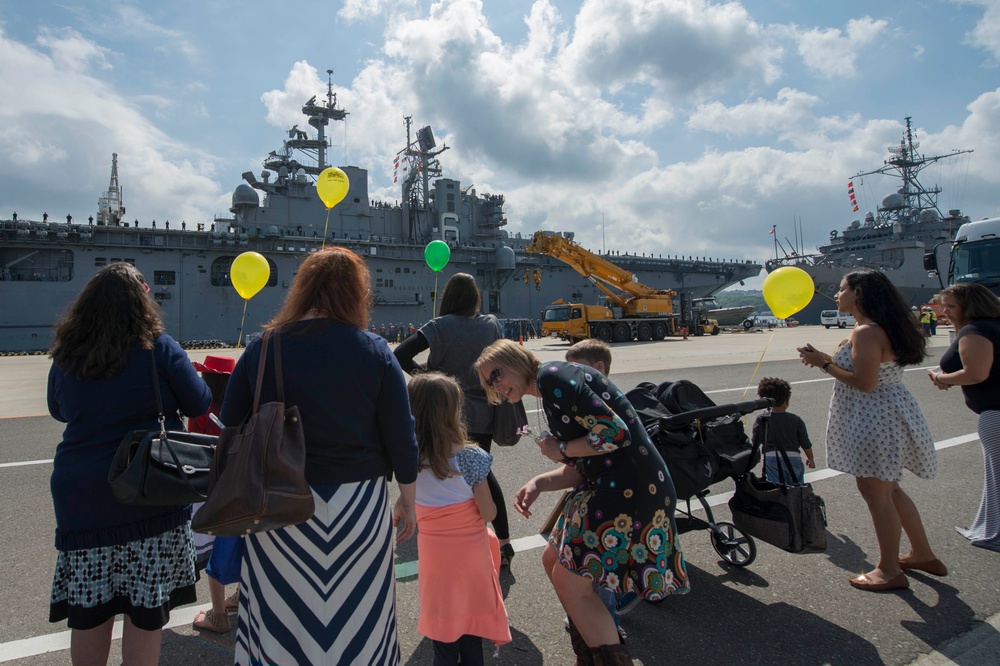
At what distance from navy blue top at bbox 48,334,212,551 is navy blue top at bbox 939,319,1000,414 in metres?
4.98

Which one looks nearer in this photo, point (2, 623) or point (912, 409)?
point (2, 623)

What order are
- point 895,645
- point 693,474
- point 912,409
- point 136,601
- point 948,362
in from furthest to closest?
point 948,362, point 912,409, point 693,474, point 895,645, point 136,601

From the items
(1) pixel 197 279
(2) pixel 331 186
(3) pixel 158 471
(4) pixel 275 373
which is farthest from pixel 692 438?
(1) pixel 197 279

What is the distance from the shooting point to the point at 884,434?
3.45 m

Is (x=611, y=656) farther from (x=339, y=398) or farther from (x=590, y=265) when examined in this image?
(x=590, y=265)

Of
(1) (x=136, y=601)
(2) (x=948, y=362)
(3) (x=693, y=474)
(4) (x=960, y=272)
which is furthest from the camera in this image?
(4) (x=960, y=272)

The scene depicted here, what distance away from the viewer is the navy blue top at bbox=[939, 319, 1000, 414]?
3.92m

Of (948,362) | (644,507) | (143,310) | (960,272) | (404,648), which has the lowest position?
(404,648)

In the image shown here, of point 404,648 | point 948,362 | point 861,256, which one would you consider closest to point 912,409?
point 948,362

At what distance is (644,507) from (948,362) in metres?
3.53

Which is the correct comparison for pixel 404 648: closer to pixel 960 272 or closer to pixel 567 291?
pixel 960 272

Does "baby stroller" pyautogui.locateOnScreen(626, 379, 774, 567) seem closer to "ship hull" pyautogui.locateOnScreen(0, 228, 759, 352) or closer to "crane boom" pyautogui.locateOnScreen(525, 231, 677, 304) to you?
"ship hull" pyautogui.locateOnScreen(0, 228, 759, 352)

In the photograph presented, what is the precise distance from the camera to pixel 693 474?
327 centimetres

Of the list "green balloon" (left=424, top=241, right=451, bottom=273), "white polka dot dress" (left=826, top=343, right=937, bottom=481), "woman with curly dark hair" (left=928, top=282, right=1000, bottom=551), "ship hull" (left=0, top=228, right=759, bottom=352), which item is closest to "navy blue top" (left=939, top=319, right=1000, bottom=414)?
"woman with curly dark hair" (left=928, top=282, right=1000, bottom=551)
